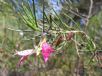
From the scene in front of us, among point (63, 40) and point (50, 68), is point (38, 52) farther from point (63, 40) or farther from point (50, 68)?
point (50, 68)

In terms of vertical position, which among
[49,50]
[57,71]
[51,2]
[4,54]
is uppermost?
[51,2]

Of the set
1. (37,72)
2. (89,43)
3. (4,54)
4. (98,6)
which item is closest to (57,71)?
(37,72)

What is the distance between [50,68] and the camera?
3.31m

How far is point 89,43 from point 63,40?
16 centimetres

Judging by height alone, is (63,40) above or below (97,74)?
above

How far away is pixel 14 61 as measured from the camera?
11.0 ft

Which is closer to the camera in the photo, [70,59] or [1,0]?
[1,0]

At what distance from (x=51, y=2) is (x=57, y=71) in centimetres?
152

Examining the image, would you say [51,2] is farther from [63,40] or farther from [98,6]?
[98,6]

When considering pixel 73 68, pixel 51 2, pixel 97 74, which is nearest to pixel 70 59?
pixel 73 68

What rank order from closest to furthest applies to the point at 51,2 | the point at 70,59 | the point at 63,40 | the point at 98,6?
the point at 63,40 → the point at 51,2 → the point at 70,59 → the point at 98,6

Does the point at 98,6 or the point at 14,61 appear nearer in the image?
the point at 14,61

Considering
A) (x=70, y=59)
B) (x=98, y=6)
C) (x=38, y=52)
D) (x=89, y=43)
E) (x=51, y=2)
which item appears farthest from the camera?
(x=98, y=6)

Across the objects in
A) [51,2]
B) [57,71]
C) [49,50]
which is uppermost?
[51,2]
